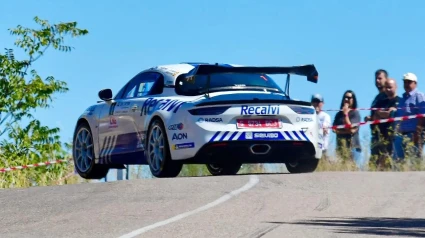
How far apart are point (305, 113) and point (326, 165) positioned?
4064mm

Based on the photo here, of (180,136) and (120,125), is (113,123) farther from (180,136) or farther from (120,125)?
(180,136)

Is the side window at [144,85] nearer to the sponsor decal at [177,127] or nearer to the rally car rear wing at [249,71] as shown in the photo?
the rally car rear wing at [249,71]

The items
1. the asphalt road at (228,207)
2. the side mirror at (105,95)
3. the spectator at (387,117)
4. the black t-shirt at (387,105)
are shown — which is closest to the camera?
the asphalt road at (228,207)

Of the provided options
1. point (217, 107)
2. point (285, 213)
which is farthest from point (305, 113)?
point (285, 213)

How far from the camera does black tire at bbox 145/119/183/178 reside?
1709 cm

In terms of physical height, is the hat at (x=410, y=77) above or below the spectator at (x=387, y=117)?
above

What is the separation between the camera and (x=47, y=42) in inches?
1345

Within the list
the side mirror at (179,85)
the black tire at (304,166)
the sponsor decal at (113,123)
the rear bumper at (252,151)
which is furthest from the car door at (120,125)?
the black tire at (304,166)

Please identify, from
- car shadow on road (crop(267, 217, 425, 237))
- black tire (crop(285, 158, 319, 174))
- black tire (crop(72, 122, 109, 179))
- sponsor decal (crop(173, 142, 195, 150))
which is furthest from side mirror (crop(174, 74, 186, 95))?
car shadow on road (crop(267, 217, 425, 237))

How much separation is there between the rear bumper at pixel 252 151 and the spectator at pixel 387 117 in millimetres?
3542

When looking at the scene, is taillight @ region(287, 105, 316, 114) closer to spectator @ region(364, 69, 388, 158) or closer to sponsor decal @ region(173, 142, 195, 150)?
sponsor decal @ region(173, 142, 195, 150)

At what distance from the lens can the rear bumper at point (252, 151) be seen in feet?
55.2

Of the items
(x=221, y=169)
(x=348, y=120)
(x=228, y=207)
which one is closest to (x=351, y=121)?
(x=348, y=120)

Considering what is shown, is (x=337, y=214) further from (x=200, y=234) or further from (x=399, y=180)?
(x=399, y=180)
